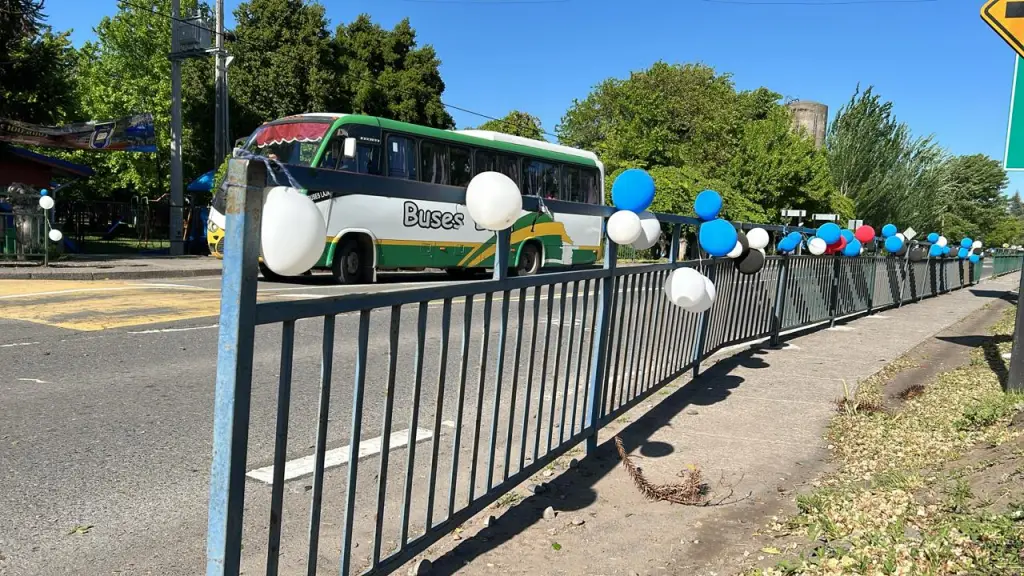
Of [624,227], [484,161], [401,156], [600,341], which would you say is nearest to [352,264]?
[401,156]

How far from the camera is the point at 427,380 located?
6457 millimetres

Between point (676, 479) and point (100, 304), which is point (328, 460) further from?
point (100, 304)

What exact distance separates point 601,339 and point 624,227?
2.18 ft

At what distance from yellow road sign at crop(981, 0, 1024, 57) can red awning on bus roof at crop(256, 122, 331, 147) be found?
11478 millimetres

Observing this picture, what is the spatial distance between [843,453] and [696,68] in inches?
1986

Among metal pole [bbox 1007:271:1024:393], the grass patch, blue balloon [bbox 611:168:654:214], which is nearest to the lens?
the grass patch

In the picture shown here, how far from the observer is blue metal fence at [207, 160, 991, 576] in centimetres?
184

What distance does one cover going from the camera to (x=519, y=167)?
1889 cm

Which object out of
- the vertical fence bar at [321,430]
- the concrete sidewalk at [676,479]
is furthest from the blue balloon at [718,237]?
the vertical fence bar at [321,430]

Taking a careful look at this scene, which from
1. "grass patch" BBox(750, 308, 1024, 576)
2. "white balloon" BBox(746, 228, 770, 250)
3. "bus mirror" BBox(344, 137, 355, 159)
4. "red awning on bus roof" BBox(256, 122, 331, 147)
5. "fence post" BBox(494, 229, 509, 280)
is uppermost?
"red awning on bus roof" BBox(256, 122, 331, 147)

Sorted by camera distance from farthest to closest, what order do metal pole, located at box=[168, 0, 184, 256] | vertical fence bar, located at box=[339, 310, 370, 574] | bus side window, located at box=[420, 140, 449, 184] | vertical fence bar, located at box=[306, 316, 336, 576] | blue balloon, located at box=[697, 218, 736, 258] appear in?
metal pole, located at box=[168, 0, 184, 256], bus side window, located at box=[420, 140, 449, 184], blue balloon, located at box=[697, 218, 736, 258], vertical fence bar, located at box=[339, 310, 370, 574], vertical fence bar, located at box=[306, 316, 336, 576]

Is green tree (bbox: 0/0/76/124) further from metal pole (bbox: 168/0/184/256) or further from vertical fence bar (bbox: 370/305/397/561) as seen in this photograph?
vertical fence bar (bbox: 370/305/397/561)

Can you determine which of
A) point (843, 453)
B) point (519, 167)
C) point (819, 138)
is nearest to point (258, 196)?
point (843, 453)

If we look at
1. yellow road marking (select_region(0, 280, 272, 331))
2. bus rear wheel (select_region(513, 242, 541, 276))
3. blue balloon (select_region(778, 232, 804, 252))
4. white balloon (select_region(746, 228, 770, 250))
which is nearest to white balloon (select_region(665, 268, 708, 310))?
white balloon (select_region(746, 228, 770, 250))
